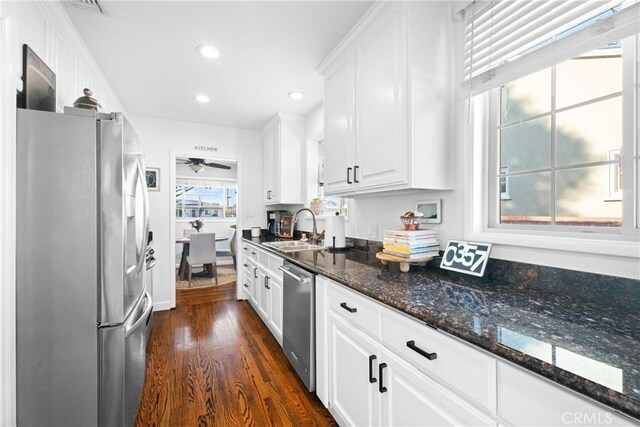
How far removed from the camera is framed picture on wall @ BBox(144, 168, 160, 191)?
363cm

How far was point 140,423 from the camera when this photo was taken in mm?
1673

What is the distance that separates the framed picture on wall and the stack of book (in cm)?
322

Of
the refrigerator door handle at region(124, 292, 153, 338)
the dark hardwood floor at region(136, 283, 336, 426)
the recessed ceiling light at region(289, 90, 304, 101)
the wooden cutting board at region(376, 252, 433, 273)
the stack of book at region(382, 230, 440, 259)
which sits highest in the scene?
the recessed ceiling light at region(289, 90, 304, 101)

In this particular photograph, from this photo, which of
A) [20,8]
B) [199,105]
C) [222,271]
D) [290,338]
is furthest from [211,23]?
[222,271]

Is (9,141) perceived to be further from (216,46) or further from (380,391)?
(380,391)

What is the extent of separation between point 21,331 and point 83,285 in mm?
308

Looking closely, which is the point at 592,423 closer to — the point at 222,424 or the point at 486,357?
the point at 486,357

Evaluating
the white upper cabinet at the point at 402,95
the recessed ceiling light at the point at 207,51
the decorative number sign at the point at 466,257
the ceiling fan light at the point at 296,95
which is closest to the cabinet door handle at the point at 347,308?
the decorative number sign at the point at 466,257

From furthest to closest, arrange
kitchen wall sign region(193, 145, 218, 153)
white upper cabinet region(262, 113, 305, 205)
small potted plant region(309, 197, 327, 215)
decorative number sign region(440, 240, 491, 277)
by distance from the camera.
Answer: kitchen wall sign region(193, 145, 218, 153), white upper cabinet region(262, 113, 305, 205), small potted plant region(309, 197, 327, 215), decorative number sign region(440, 240, 491, 277)

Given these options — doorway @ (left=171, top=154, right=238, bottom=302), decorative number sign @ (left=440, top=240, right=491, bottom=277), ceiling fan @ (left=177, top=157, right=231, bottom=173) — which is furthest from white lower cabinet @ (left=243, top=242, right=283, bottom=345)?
ceiling fan @ (left=177, top=157, right=231, bottom=173)

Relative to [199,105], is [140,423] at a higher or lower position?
lower

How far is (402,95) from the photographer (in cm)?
155

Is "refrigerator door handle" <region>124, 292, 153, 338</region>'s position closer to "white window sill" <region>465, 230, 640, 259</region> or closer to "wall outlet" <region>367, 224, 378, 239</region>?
"wall outlet" <region>367, 224, 378, 239</region>

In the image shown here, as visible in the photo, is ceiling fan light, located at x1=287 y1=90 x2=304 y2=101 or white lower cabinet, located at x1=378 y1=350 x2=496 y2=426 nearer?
white lower cabinet, located at x1=378 y1=350 x2=496 y2=426
